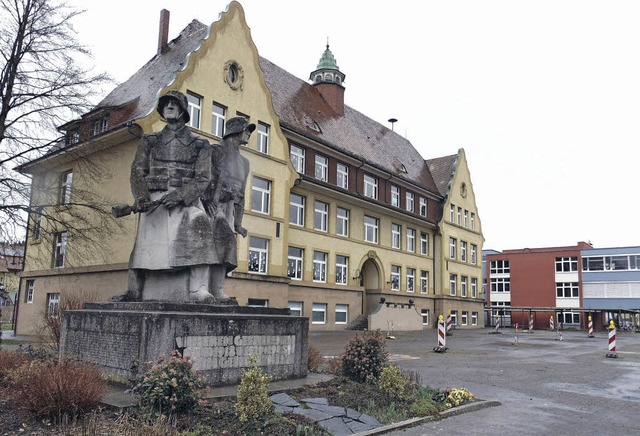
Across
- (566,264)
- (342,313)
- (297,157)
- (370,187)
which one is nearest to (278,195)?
(297,157)

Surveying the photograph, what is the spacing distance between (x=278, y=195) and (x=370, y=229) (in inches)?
413

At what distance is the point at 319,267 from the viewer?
31.8 metres

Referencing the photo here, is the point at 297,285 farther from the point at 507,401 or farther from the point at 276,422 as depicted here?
the point at 276,422

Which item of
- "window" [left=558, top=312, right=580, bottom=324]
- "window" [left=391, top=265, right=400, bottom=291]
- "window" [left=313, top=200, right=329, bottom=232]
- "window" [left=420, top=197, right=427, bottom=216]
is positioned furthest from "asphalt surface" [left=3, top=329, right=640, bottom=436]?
"window" [left=558, top=312, right=580, bottom=324]

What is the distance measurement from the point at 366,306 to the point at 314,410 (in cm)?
2970

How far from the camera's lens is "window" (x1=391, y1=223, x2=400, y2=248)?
3864 centimetres

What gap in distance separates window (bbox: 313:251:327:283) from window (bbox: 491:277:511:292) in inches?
1793

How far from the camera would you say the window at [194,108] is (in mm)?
23781

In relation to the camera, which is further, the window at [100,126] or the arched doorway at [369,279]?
the arched doorway at [369,279]

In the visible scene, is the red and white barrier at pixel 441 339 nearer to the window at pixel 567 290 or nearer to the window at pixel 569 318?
the window at pixel 569 318

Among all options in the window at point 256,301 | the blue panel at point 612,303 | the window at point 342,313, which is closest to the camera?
the window at point 256,301

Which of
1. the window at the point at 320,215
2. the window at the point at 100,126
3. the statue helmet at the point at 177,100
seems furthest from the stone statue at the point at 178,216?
the window at the point at 320,215

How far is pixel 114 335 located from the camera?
26.1 ft

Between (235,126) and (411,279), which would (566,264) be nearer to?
(411,279)
